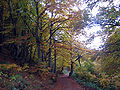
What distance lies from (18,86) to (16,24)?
17.7 feet

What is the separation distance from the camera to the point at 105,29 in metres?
4.63

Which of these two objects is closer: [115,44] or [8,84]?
[115,44]

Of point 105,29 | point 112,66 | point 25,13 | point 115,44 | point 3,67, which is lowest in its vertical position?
point 3,67

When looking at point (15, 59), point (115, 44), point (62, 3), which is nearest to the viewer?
point (115, 44)

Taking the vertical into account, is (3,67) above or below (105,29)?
below

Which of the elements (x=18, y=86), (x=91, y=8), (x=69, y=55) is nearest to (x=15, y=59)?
(x=18, y=86)

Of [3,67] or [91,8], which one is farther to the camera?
[3,67]

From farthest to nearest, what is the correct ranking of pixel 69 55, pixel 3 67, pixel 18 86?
pixel 69 55 → pixel 3 67 → pixel 18 86

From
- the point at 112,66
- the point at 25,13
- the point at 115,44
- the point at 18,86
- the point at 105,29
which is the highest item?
the point at 25,13

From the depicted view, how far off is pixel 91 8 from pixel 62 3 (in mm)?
3564

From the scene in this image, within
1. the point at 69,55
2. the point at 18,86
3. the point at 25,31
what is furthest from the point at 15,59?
the point at 69,55

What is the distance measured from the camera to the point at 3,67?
19.7ft

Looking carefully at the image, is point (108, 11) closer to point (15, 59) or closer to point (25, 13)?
point (25, 13)

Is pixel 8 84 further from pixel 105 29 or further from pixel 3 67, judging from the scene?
pixel 105 29
